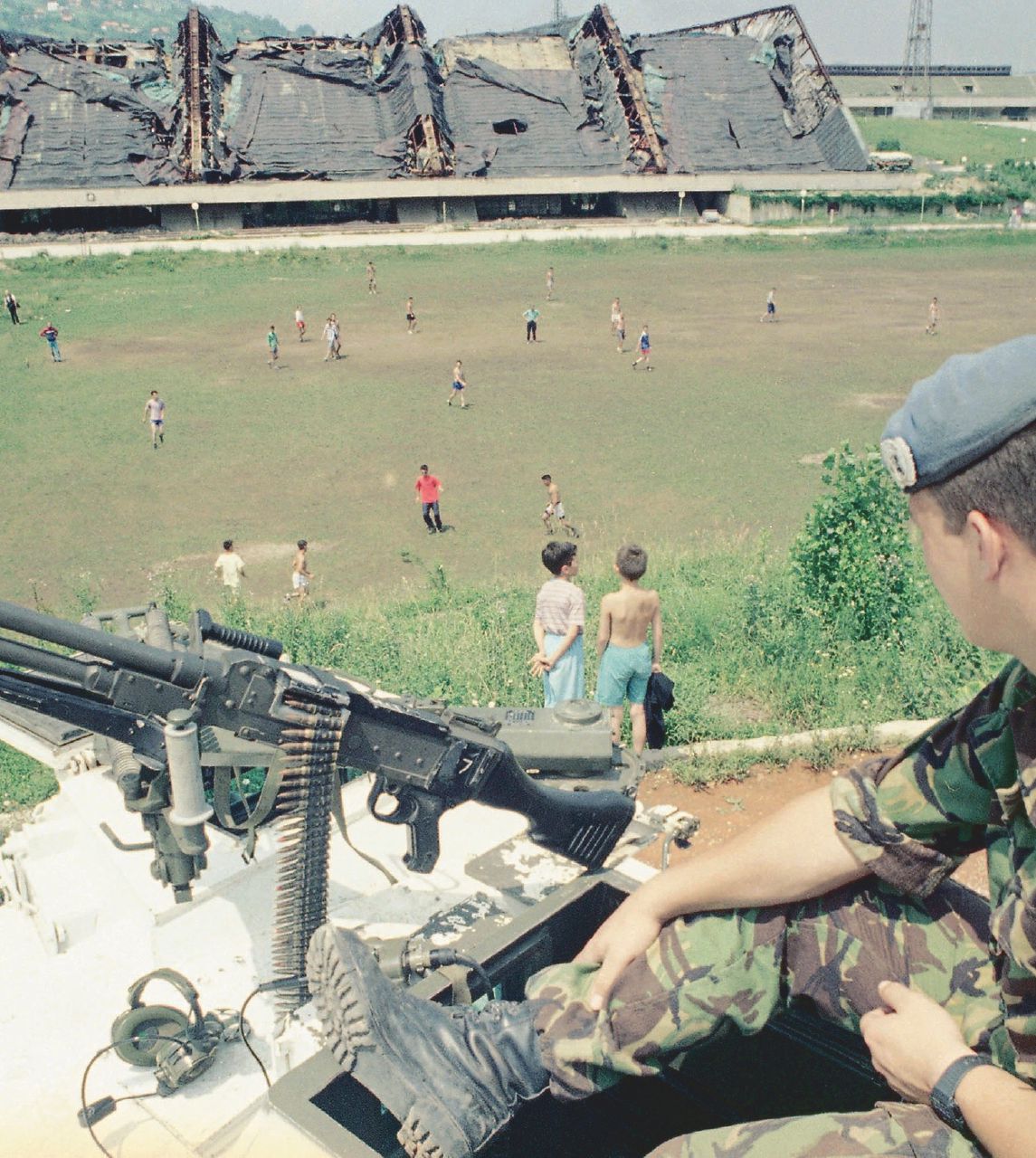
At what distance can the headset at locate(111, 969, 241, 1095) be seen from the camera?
4469 millimetres

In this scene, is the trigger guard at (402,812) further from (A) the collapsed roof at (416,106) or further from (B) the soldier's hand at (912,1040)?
(A) the collapsed roof at (416,106)

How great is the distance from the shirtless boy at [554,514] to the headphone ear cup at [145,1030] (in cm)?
1086

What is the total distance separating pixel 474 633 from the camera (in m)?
10.5

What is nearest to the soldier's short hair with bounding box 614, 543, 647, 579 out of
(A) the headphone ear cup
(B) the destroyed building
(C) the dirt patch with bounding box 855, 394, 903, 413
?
(A) the headphone ear cup

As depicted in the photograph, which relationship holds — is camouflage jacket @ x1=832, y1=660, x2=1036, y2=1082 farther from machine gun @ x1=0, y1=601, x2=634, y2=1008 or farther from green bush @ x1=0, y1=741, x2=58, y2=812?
green bush @ x1=0, y1=741, x2=58, y2=812

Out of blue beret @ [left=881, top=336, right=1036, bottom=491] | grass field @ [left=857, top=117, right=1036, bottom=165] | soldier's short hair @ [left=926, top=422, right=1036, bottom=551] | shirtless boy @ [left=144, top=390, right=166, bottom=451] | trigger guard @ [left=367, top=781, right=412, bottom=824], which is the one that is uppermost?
grass field @ [left=857, top=117, right=1036, bottom=165]

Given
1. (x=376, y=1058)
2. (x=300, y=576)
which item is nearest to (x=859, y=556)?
(x=300, y=576)

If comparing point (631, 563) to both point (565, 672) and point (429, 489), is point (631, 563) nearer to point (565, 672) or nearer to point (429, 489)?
point (565, 672)

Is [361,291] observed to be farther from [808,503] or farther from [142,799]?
[142,799]

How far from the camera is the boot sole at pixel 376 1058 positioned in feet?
9.59

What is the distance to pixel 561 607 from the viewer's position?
26.9 ft

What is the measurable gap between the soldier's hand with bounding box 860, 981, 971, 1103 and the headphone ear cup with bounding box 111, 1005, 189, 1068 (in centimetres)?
305

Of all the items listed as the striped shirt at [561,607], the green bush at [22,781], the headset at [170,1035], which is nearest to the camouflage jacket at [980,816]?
the headset at [170,1035]

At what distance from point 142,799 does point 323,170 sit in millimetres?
47196
